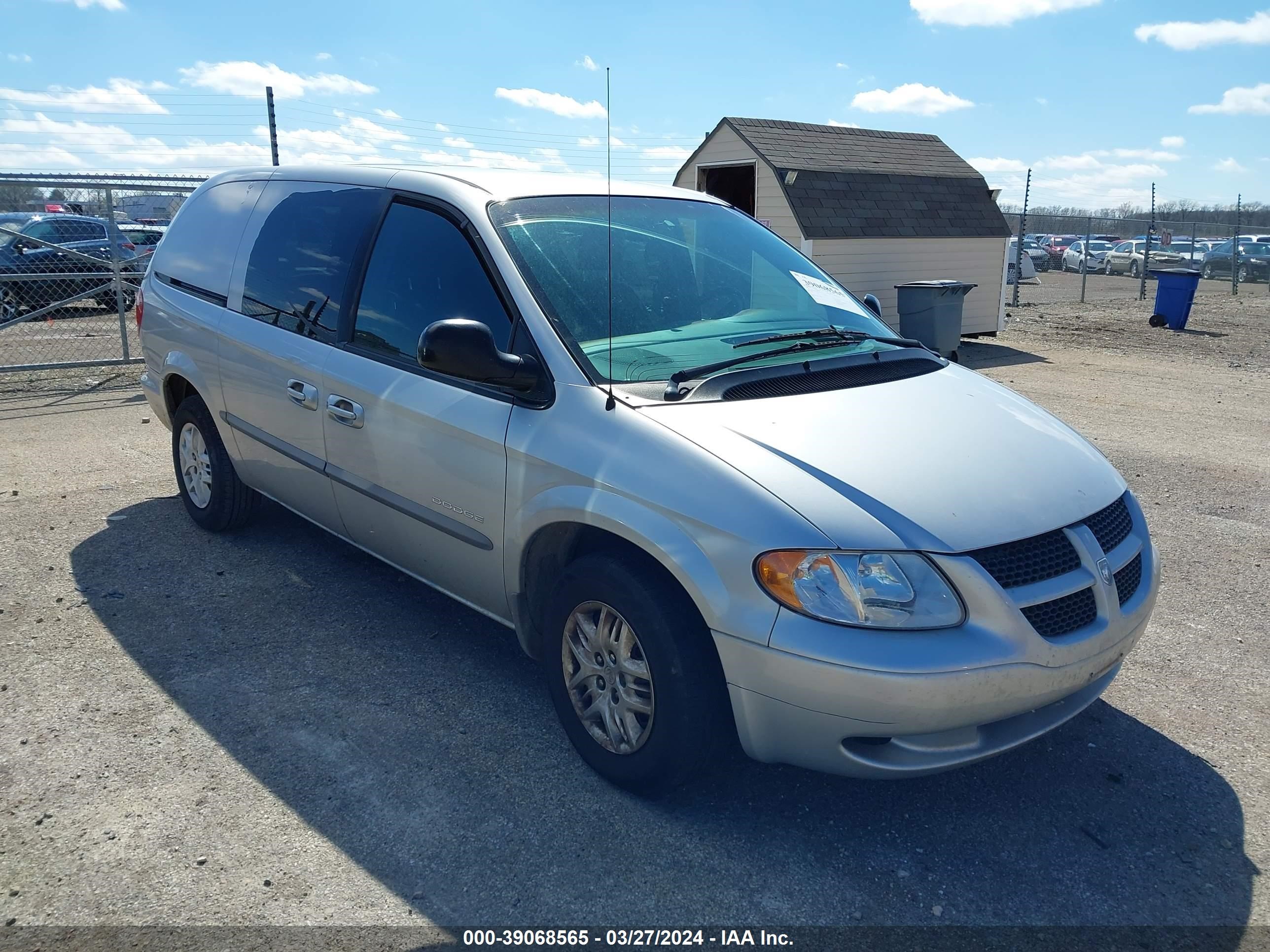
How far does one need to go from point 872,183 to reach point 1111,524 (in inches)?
458

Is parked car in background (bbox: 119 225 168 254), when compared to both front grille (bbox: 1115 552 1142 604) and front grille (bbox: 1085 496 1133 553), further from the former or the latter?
front grille (bbox: 1115 552 1142 604)

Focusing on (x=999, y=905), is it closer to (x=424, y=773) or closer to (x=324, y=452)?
(x=424, y=773)

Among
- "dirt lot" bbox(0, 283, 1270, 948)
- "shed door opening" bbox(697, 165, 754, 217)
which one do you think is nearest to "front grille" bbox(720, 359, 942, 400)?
"dirt lot" bbox(0, 283, 1270, 948)

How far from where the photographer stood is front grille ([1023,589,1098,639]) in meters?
2.71

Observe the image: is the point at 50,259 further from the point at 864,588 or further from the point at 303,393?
the point at 864,588

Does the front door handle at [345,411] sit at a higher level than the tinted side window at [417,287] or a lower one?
lower

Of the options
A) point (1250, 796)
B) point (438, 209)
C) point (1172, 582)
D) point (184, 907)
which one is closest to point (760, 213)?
point (1172, 582)

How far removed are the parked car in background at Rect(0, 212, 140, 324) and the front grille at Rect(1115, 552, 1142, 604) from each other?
1048 centimetres

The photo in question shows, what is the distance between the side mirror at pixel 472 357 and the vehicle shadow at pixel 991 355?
402 inches

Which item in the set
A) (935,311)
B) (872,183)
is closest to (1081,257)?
(872,183)

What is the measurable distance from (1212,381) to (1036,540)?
421 inches

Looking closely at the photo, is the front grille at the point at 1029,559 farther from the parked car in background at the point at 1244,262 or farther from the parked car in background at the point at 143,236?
the parked car in background at the point at 1244,262

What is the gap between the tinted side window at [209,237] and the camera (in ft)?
16.1

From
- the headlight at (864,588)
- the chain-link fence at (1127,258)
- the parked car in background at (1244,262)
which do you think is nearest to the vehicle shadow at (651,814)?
the headlight at (864,588)
